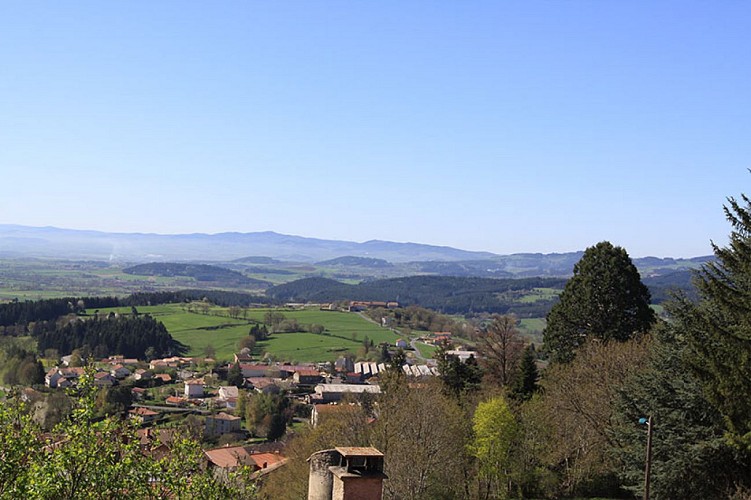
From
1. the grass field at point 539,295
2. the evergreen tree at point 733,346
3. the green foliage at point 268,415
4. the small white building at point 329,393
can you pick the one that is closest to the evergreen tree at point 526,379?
the evergreen tree at point 733,346

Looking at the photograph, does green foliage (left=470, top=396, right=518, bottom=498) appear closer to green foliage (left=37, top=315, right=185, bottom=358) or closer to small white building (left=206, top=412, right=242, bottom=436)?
small white building (left=206, top=412, right=242, bottom=436)

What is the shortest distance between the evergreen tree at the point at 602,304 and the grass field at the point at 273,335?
50803mm

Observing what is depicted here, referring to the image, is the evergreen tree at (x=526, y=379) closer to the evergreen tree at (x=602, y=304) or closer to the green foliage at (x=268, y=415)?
the evergreen tree at (x=602, y=304)

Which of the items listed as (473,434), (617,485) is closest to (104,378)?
(473,434)

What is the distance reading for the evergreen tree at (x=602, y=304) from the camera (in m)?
30.6

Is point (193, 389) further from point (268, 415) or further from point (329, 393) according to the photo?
point (268, 415)

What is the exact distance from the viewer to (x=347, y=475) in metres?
9.71

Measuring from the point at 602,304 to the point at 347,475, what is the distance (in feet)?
79.0

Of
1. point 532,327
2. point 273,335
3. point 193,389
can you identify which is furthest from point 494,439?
point 532,327

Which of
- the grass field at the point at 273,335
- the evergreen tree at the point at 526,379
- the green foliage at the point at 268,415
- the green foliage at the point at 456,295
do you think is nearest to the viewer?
the evergreen tree at the point at 526,379

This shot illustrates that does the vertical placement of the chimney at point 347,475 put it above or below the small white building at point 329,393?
above

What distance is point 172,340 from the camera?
85.1m

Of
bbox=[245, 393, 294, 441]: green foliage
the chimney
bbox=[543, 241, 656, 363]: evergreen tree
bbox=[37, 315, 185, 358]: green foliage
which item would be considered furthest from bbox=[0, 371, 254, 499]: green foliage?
bbox=[37, 315, 185, 358]: green foliage

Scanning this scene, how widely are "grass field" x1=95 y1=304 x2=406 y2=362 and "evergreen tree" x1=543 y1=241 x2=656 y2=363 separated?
167 feet
